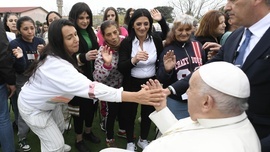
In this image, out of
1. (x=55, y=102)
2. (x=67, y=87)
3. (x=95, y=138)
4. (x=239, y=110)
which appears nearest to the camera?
(x=239, y=110)

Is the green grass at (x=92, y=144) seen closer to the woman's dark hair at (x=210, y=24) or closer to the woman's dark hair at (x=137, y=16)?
the woman's dark hair at (x=137, y=16)

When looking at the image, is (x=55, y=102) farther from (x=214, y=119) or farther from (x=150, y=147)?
(x=214, y=119)

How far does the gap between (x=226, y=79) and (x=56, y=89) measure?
1635 millimetres

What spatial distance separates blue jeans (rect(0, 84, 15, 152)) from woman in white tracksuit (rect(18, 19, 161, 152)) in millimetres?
538

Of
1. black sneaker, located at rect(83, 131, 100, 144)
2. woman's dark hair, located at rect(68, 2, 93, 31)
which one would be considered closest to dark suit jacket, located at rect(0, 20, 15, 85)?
woman's dark hair, located at rect(68, 2, 93, 31)

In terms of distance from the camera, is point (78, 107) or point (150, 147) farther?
point (78, 107)

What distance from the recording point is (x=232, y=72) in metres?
1.33

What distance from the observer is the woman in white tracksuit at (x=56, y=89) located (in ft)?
7.18

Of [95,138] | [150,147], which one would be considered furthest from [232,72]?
[95,138]

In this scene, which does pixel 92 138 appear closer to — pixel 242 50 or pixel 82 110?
pixel 82 110

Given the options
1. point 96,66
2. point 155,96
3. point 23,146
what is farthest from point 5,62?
point 155,96

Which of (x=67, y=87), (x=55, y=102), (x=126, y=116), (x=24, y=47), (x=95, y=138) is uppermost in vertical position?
(x=24, y=47)

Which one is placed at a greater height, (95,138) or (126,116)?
(126,116)

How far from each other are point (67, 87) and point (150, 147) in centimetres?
107
